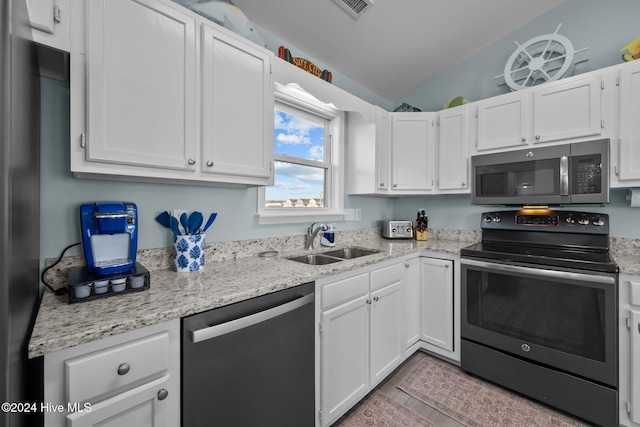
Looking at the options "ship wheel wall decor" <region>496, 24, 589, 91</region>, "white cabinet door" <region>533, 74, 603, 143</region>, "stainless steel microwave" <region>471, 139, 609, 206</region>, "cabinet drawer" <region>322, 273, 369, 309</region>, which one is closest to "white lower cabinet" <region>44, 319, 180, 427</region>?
"cabinet drawer" <region>322, 273, 369, 309</region>

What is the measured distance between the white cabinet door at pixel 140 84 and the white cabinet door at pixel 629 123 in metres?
2.69

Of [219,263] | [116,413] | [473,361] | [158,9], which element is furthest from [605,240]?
[158,9]

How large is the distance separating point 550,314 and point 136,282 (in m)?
2.38

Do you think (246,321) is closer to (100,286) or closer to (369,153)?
(100,286)

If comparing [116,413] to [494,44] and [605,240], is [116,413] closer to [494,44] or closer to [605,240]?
[605,240]

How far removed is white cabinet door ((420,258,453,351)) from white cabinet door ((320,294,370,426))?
32.4 inches

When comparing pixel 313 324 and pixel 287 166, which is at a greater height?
pixel 287 166

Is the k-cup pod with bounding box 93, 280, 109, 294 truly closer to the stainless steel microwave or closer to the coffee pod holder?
the coffee pod holder

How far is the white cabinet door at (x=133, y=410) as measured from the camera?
2.41ft

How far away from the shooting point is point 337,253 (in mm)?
2207

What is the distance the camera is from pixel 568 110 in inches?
76.7

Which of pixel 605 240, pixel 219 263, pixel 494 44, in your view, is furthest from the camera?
pixel 494 44

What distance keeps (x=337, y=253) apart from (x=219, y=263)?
974 mm

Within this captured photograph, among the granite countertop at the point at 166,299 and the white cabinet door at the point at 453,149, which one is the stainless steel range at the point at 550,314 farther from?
the granite countertop at the point at 166,299
